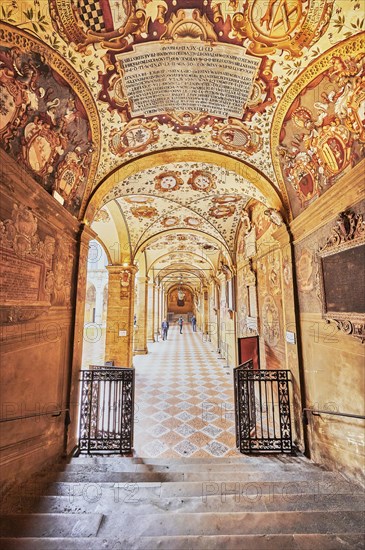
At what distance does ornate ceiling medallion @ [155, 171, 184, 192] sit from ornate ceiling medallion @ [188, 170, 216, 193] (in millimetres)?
291

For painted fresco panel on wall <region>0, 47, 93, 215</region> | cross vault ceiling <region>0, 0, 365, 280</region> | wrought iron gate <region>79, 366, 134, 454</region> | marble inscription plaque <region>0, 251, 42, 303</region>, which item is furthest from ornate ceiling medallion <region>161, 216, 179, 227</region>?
marble inscription plaque <region>0, 251, 42, 303</region>

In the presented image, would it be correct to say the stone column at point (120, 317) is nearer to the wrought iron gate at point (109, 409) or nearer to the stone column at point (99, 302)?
the wrought iron gate at point (109, 409)

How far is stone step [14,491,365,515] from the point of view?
7.52ft

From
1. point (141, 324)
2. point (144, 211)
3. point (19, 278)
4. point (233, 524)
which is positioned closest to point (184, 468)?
point (233, 524)

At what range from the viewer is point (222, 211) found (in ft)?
24.5

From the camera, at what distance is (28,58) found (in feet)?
7.77

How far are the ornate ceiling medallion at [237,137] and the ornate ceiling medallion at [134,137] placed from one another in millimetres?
1004

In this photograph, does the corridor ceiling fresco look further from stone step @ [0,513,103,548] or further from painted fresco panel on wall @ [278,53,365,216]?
stone step @ [0,513,103,548]

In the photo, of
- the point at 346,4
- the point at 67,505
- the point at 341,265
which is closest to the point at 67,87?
the point at 346,4

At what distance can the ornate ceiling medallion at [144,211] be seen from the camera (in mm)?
7410

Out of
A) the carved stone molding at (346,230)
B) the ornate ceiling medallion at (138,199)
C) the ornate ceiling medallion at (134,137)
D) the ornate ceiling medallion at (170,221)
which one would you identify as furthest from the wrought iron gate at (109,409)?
the ornate ceiling medallion at (170,221)

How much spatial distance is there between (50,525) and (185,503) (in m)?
1.22

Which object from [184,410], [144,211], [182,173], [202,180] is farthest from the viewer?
[144,211]

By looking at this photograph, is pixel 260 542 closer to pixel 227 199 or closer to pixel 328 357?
pixel 328 357
